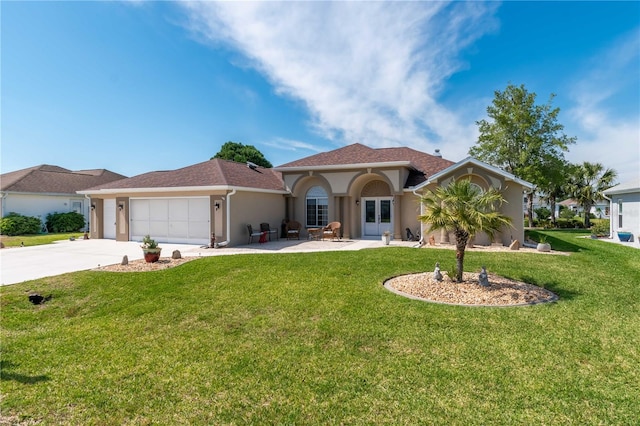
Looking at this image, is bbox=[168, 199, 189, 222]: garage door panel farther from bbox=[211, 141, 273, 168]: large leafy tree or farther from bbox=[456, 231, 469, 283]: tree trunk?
bbox=[211, 141, 273, 168]: large leafy tree

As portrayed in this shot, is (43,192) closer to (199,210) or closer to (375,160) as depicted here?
(199,210)

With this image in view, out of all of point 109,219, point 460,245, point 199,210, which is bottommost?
point 460,245

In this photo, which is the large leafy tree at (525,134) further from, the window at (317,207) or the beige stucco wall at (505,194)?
the window at (317,207)

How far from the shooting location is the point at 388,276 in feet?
32.8

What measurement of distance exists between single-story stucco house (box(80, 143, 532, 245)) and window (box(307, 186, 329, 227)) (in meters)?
0.07

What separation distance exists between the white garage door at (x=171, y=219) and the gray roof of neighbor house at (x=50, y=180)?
15094 millimetres

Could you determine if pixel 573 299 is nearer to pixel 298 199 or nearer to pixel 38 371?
pixel 38 371

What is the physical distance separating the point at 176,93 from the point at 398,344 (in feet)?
60.0

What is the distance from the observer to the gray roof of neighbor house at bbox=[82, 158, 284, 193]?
58.9 feet

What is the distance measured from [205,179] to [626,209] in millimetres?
26627

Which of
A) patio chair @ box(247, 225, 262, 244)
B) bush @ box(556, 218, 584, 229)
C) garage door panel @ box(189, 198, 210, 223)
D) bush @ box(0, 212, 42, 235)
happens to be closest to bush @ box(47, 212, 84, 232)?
bush @ box(0, 212, 42, 235)

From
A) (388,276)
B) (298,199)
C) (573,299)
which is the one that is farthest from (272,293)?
(298,199)

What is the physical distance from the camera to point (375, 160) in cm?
1944

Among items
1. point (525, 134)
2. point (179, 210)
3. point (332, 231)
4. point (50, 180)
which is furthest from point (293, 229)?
point (50, 180)
